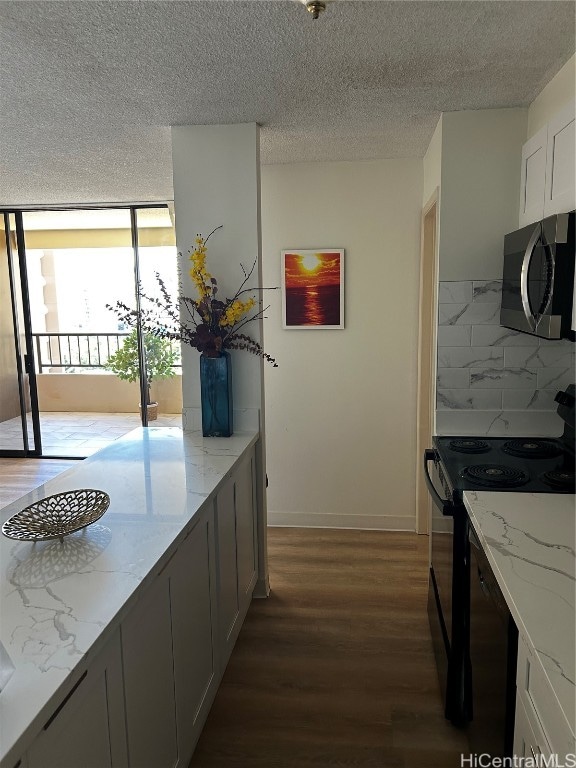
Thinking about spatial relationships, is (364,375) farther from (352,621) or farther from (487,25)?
(487,25)

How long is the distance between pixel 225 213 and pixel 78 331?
5.93m

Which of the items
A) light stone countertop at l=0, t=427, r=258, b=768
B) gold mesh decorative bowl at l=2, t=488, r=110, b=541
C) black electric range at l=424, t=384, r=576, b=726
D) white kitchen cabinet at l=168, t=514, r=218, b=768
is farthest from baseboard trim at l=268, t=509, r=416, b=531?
gold mesh decorative bowl at l=2, t=488, r=110, b=541

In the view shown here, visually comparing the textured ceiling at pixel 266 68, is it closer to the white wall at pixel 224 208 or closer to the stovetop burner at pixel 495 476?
the white wall at pixel 224 208

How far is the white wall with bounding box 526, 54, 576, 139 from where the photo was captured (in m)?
2.10

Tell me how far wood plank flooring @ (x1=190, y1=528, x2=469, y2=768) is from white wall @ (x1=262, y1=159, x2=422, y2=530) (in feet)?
1.65

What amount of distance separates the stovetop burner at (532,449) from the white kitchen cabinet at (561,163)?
1.00 metres

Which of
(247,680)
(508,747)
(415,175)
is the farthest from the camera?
(415,175)

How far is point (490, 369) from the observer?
9.43 ft

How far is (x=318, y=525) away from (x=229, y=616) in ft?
5.32

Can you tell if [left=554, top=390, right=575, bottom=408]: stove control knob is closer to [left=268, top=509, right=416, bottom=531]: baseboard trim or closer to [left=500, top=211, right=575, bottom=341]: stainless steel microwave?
→ [left=500, top=211, right=575, bottom=341]: stainless steel microwave

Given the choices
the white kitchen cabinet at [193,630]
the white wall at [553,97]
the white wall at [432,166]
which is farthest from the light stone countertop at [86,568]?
the white wall at [553,97]

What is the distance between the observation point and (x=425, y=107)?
2654mm

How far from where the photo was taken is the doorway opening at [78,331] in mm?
5363

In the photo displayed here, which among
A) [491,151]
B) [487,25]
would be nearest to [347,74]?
[487,25]
